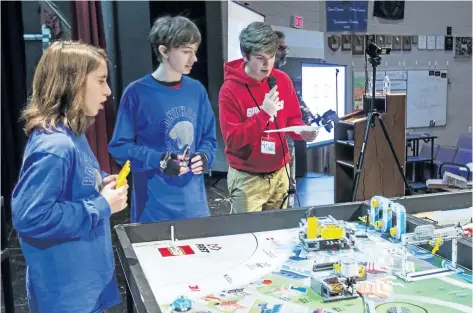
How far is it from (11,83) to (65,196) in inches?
133

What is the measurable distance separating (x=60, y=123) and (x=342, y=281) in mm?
845

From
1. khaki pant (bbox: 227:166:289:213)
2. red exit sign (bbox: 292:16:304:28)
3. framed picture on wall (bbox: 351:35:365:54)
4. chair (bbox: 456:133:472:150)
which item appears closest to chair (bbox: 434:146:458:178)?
chair (bbox: 456:133:472:150)

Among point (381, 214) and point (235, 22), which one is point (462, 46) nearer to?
point (235, 22)

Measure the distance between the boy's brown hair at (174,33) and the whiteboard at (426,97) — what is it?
5924 millimetres

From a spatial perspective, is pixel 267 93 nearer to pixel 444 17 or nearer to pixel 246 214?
pixel 246 214

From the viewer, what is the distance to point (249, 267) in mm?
1403

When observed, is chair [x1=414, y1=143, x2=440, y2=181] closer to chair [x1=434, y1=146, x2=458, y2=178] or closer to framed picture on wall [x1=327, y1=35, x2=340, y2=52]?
chair [x1=434, y1=146, x2=458, y2=178]

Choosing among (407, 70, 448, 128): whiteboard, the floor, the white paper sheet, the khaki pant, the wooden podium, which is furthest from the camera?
(407, 70, 448, 128): whiteboard

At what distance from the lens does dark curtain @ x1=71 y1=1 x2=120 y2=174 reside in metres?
4.43

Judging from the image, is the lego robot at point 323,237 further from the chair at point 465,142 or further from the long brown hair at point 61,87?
the chair at point 465,142

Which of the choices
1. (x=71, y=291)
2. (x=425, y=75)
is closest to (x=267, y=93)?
(x=71, y=291)

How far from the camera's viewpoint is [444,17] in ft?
24.5

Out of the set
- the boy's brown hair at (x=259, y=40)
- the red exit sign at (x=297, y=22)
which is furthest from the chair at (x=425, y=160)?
the boy's brown hair at (x=259, y=40)

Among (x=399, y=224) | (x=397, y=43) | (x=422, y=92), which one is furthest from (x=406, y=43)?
(x=399, y=224)
